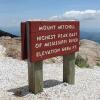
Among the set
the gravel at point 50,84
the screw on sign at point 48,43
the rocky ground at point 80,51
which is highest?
the screw on sign at point 48,43

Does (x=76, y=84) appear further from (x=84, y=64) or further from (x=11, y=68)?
(x=84, y=64)

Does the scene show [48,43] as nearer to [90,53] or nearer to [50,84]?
[50,84]

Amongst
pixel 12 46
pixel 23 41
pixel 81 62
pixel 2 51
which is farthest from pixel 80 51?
pixel 23 41

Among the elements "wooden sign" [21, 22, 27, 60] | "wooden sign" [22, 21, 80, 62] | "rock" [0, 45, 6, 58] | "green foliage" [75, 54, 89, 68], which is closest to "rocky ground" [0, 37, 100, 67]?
"rock" [0, 45, 6, 58]

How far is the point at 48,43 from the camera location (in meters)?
10.3

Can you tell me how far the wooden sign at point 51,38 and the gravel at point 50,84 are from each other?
1.01m

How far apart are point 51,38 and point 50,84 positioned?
5.35 feet

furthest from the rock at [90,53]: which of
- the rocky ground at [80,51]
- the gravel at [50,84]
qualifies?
the gravel at [50,84]

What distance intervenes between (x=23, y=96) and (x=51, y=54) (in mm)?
1519

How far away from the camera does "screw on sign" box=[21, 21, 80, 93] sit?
967 centimetres

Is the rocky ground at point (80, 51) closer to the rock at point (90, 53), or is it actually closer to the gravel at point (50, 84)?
the rock at point (90, 53)

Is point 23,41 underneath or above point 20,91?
above

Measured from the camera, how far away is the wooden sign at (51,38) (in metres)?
9.67

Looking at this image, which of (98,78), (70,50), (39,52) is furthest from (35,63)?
(98,78)
